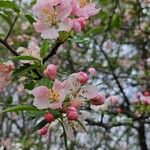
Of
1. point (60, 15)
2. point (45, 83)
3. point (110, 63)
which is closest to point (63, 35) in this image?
point (60, 15)

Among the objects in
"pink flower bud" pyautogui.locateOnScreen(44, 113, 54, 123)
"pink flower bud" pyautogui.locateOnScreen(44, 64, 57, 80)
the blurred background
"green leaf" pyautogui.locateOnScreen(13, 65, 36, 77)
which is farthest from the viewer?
the blurred background

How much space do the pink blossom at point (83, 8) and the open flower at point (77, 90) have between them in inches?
8.7

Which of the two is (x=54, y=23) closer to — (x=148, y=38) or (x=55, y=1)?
(x=55, y=1)

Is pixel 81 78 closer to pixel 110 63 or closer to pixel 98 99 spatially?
pixel 98 99

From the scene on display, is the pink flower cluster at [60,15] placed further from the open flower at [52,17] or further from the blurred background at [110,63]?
the blurred background at [110,63]

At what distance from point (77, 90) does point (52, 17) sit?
0.96ft

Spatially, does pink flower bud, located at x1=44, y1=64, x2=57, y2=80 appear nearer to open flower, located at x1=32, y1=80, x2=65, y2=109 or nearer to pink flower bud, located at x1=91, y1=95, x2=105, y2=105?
open flower, located at x1=32, y1=80, x2=65, y2=109

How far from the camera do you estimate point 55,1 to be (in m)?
1.84

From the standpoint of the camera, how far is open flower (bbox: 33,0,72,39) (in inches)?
70.7

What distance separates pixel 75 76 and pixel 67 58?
12.8 feet

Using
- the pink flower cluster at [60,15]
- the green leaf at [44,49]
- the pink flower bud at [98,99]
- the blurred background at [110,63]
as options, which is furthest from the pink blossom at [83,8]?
the blurred background at [110,63]

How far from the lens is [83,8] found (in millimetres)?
1843

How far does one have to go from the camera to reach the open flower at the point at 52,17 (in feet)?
5.90

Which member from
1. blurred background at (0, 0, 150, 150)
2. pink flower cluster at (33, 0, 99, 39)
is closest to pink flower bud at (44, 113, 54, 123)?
pink flower cluster at (33, 0, 99, 39)
